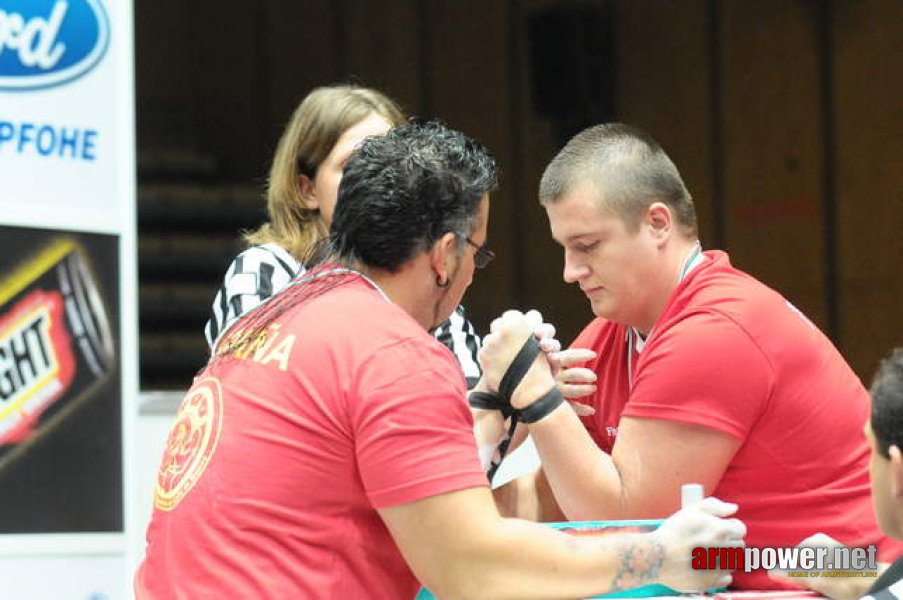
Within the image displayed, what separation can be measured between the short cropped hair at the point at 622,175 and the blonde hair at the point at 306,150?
54 centimetres

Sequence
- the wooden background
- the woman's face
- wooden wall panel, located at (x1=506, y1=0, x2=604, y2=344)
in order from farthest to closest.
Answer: wooden wall panel, located at (x1=506, y1=0, x2=604, y2=344), the wooden background, the woman's face

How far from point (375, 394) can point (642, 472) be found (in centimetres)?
58

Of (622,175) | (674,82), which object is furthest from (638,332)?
(674,82)

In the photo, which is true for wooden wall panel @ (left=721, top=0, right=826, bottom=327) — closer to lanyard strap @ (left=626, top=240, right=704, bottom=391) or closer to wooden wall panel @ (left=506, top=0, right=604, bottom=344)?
wooden wall panel @ (left=506, top=0, right=604, bottom=344)

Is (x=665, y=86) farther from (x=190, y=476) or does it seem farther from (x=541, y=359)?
(x=190, y=476)

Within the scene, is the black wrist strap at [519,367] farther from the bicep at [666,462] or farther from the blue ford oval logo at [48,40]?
the blue ford oval logo at [48,40]

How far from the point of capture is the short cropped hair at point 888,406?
6.09 ft

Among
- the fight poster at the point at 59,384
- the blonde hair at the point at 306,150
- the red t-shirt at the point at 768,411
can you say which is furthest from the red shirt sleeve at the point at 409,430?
the fight poster at the point at 59,384

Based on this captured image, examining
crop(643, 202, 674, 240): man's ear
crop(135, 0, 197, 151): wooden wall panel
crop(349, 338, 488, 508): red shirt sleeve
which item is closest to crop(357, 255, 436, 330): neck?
crop(349, 338, 488, 508): red shirt sleeve

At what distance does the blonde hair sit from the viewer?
2.99 m

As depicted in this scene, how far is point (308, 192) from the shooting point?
9.95 ft

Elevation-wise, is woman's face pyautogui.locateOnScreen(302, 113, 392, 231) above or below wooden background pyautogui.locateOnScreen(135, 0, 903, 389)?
above

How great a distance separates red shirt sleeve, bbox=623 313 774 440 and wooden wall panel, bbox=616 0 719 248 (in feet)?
15.5

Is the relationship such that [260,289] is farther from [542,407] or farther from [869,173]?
[869,173]
